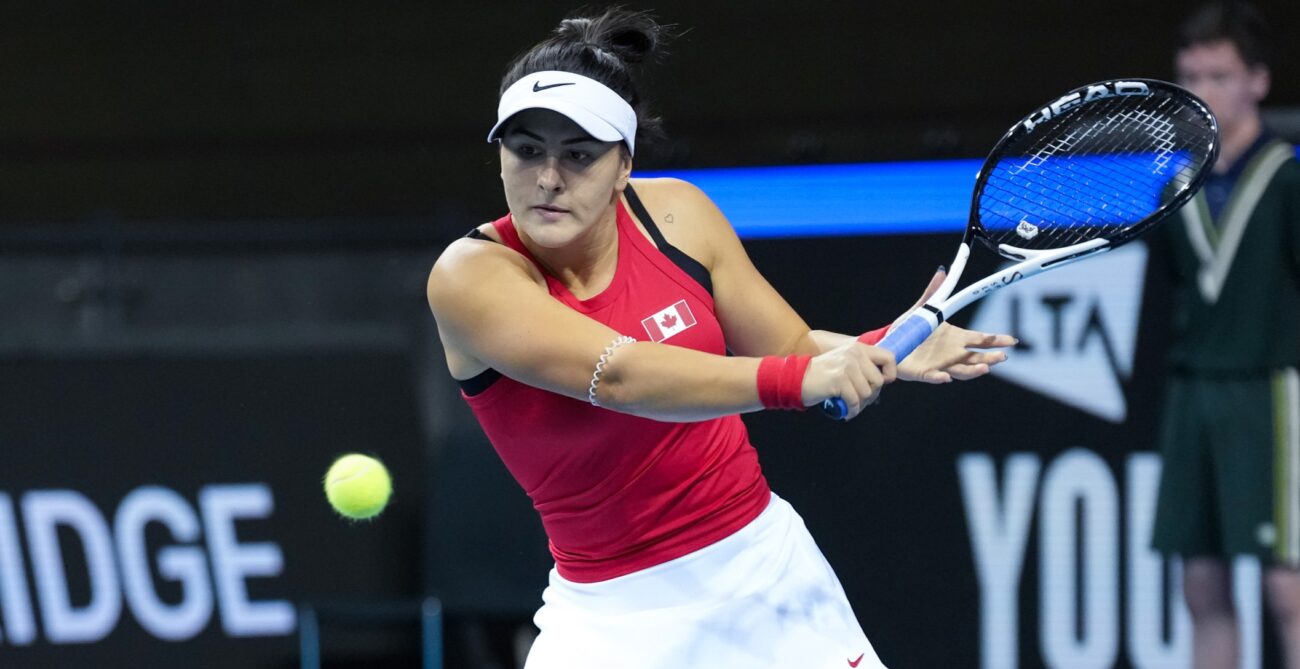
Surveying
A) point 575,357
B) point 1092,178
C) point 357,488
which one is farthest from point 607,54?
point 1092,178

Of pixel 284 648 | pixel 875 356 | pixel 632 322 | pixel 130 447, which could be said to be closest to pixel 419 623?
pixel 284 648

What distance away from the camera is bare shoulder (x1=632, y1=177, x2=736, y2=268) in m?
2.85

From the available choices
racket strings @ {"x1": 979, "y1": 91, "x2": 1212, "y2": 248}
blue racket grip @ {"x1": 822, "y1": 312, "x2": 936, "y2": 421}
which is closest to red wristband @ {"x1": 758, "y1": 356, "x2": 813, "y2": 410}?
blue racket grip @ {"x1": 822, "y1": 312, "x2": 936, "y2": 421}

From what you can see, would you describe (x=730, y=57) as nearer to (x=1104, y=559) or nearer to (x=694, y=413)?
(x=1104, y=559)

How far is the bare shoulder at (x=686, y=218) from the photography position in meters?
2.85

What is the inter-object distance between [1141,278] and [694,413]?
220cm

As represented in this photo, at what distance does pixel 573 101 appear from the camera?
257cm

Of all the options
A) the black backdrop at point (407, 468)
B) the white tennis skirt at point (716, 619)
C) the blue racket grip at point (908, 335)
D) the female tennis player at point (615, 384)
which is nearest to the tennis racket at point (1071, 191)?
the blue racket grip at point (908, 335)

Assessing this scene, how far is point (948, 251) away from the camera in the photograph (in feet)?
14.5

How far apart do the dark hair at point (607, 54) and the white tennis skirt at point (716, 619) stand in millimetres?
675

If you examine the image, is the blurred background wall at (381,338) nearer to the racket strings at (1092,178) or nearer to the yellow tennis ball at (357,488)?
the racket strings at (1092,178)

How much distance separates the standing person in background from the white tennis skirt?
1.78m

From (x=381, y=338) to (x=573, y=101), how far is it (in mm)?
2368

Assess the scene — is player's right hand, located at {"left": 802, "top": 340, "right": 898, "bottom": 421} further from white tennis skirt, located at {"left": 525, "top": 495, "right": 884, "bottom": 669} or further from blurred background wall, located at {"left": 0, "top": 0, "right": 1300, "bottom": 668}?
blurred background wall, located at {"left": 0, "top": 0, "right": 1300, "bottom": 668}
